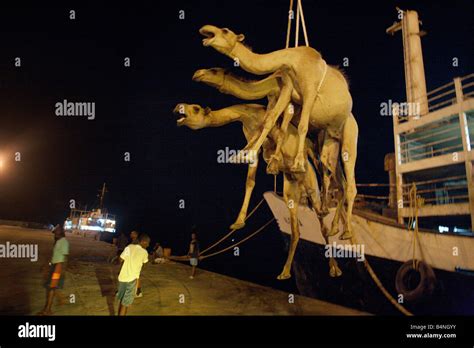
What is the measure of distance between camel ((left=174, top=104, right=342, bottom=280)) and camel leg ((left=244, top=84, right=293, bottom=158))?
37 cm

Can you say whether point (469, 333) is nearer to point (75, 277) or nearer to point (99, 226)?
point (75, 277)

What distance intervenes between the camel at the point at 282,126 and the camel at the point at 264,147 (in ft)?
0.81

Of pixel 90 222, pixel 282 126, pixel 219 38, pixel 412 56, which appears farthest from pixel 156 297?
pixel 90 222

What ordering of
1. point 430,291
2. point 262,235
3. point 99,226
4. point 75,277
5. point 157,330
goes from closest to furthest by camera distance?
1. point 157,330
2. point 75,277
3. point 430,291
4. point 99,226
5. point 262,235

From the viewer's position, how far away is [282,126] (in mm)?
4879

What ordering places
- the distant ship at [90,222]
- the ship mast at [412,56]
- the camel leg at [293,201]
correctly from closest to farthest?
1. the camel leg at [293,201]
2. the ship mast at [412,56]
3. the distant ship at [90,222]

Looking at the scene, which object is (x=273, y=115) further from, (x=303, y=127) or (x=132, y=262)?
(x=132, y=262)

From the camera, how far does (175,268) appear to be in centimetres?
1255

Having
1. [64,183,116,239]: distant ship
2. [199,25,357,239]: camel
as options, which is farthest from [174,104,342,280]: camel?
[64,183,116,239]: distant ship

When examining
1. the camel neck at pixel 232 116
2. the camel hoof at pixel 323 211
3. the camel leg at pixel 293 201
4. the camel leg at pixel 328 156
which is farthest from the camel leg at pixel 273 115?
the camel hoof at pixel 323 211

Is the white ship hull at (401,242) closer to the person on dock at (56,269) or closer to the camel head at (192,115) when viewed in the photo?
the camel head at (192,115)

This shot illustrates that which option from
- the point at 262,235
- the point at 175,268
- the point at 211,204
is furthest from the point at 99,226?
the point at 211,204

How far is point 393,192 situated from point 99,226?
4012 centimetres

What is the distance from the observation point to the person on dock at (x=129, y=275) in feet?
18.5
